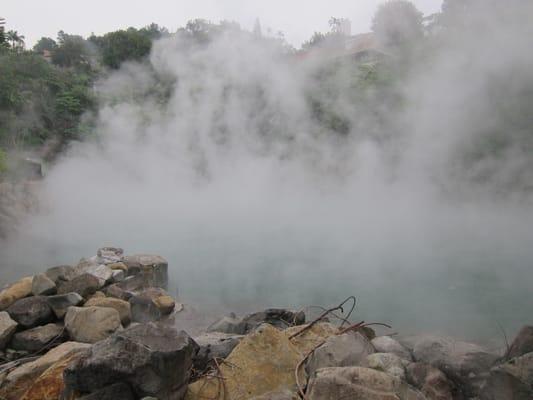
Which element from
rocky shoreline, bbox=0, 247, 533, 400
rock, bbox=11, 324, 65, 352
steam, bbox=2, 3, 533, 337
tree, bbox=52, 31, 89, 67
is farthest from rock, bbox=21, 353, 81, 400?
tree, bbox=52, 31, 89, 67

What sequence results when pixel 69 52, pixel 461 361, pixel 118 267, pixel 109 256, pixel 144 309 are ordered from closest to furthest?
1. pixel 461 361
2. pixel 144 309
3. pixel 118 267
4. pixel 109 256
5. pixel 69 52

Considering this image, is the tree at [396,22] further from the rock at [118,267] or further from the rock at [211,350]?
the rock at [211,350]

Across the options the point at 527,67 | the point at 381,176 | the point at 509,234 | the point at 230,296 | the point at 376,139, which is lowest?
the point at 230,296

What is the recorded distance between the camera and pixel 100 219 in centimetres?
1048

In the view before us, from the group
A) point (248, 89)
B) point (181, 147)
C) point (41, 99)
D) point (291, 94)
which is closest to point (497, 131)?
point (291, 94)

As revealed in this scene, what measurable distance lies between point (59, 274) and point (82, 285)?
0.43m

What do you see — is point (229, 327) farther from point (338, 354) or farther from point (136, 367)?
point (136, 367)

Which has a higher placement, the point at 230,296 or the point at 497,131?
the point at 497,131

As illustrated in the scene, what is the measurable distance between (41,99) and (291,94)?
29.8 ft

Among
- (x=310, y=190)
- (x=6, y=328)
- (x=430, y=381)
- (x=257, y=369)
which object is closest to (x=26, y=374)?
(x=6, y=328)

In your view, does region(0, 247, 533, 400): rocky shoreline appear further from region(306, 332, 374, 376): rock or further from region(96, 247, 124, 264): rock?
region(96, 247, 124, 264): rock

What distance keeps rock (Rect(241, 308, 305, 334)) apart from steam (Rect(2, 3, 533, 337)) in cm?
108

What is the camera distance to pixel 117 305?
4.64 m

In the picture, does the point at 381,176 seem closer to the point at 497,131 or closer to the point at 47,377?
the point at 497,131
